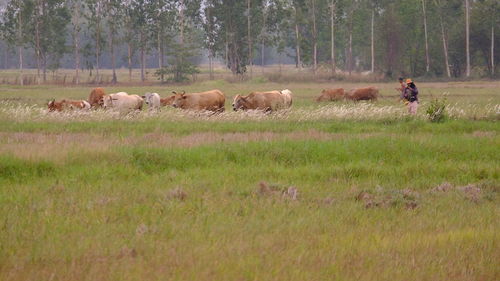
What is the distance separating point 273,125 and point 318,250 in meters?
12.7

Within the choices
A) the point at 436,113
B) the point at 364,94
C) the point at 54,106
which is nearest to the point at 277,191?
the point at 436,113

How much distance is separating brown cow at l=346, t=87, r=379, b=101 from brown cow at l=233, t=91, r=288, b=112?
27.5ft

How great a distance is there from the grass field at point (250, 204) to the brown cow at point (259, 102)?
25.1 ft

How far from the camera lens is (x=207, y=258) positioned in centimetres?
652

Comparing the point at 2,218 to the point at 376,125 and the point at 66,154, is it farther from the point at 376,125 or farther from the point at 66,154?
the point at 376,125

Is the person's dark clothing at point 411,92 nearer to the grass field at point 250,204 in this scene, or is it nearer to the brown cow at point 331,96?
the grass field at point 250,204

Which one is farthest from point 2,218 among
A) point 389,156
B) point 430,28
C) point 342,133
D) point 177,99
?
point 430,28

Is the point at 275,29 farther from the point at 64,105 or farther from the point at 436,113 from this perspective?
the point at 436,113

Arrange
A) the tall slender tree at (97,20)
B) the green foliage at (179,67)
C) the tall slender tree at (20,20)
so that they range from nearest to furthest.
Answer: the tall slender tree at (20,20), the green foliage at (179,67), the tall slender tree at (97,20)

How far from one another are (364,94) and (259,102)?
9537 millimetres

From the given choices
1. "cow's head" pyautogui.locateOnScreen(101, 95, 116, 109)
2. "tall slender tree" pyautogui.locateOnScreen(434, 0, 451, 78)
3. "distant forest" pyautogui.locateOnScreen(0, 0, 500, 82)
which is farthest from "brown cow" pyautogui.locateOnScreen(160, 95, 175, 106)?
"tall slender tree" pyautogui.locateOnScreen(434, 0, 451, 78)

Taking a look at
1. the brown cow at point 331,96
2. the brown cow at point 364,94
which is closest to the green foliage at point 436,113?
the brown cow at point 364,94

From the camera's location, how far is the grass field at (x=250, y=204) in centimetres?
641

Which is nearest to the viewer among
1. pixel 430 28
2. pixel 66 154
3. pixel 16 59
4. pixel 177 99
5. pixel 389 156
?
pixel 66 154
